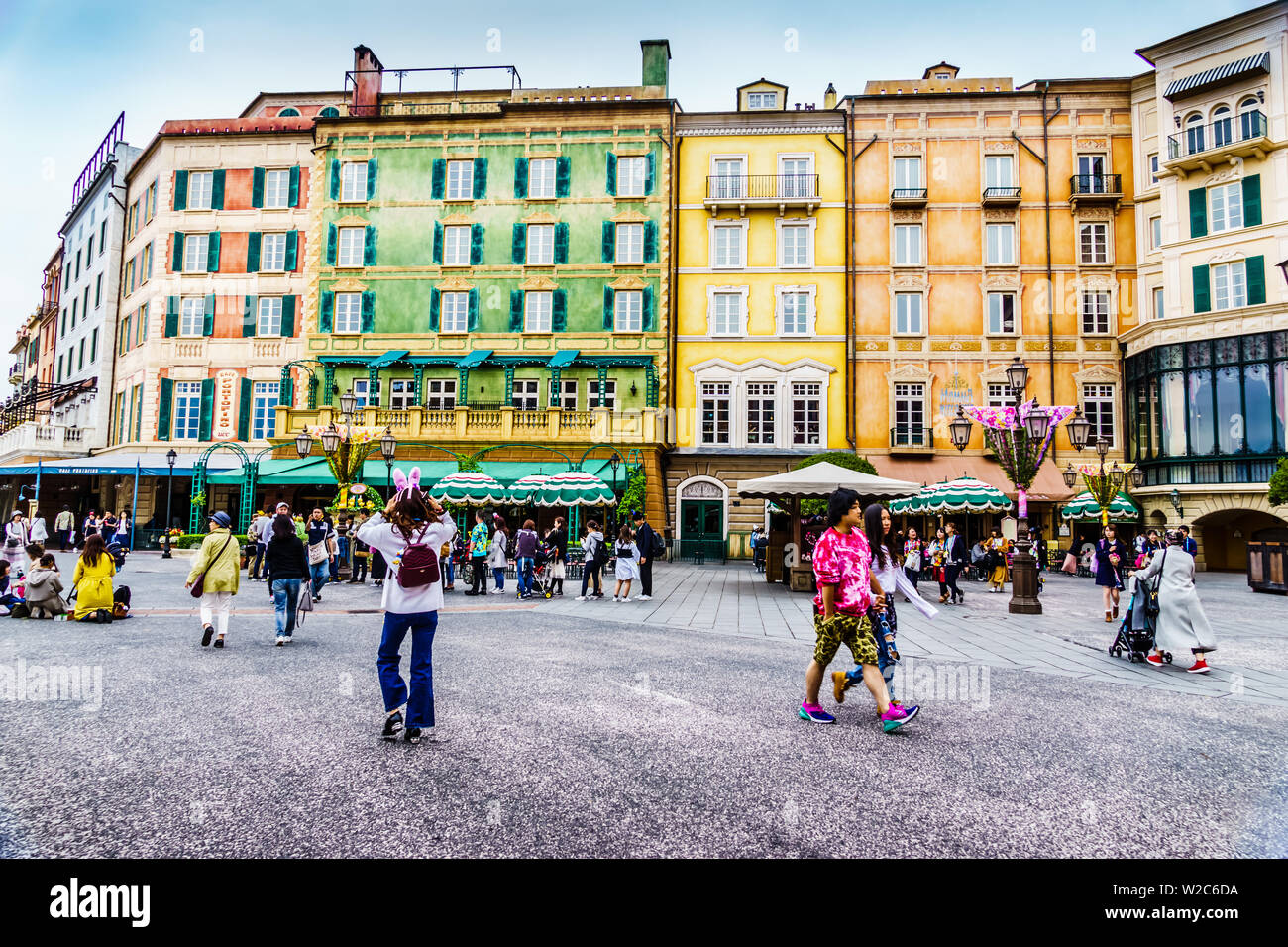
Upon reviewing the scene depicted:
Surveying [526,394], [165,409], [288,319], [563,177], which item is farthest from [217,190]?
[526,394]

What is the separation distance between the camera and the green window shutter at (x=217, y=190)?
→ 3366 cm

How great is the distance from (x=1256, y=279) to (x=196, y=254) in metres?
40.4

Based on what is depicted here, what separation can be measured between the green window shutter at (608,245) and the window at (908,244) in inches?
437

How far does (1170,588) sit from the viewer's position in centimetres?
899

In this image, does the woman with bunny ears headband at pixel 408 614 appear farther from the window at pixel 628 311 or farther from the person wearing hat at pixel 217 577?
the window at pixel 628 311

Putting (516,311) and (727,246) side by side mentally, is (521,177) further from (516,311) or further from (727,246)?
(727,246)

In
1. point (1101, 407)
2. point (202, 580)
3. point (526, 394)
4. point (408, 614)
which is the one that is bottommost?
point (202, 580)

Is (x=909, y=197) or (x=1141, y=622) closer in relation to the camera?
(x=1141, y=622)

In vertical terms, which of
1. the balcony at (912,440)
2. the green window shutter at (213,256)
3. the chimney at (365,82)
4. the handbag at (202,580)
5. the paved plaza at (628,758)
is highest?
the chimney at (365,82)

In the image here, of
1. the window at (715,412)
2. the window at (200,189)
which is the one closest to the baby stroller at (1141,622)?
the window at (715,412)

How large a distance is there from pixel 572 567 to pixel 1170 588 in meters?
15.1

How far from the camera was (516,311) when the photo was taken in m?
32.3

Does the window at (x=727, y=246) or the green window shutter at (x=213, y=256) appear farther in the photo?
the green window shutter at (x=213, y=256)

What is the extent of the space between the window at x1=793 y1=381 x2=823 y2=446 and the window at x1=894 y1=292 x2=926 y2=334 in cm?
401
